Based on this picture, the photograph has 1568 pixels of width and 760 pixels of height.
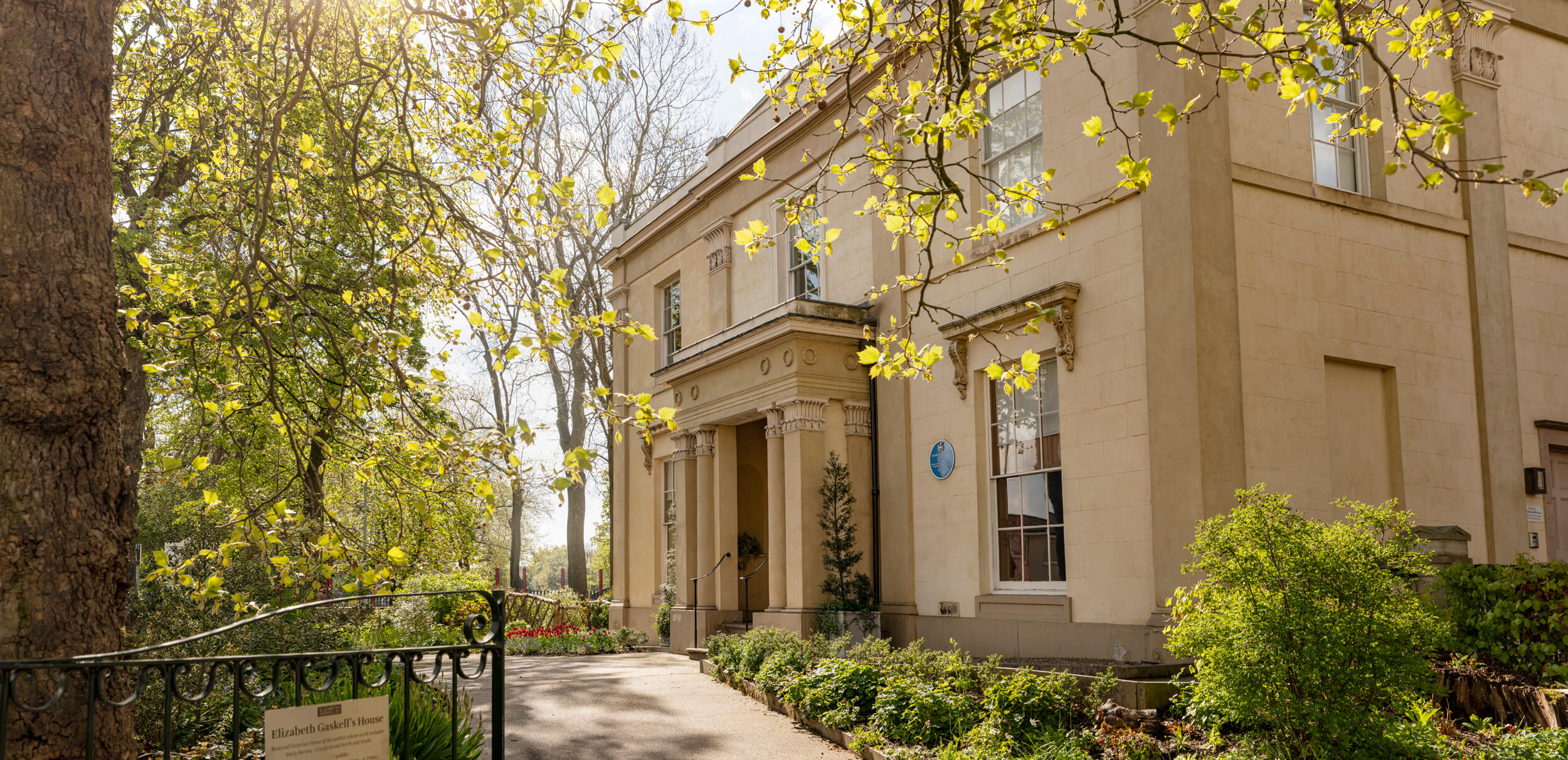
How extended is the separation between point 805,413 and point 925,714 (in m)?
6.21

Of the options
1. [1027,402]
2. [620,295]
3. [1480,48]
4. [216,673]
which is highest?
[1480,48]

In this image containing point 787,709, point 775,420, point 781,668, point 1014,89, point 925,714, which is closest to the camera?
point 925,714

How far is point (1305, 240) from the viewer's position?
10.8m

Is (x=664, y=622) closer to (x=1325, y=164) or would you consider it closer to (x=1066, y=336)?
(x=1066, y=336)

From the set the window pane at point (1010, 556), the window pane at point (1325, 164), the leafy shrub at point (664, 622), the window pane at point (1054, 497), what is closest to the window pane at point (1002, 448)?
the window pane at point (1054, 497)

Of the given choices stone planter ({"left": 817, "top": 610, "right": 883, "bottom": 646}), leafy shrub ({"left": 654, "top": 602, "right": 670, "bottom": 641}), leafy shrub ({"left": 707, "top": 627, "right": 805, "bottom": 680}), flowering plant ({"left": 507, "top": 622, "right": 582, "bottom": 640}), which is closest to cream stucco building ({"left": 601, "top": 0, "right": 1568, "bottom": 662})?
stone planter ({"left": 817, "top": 610, "right": 883, "bottom": 646})

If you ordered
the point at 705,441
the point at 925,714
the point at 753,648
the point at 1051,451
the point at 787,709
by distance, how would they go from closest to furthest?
1. the point at 925,714
2. the point at 787,709
3. the point at 1051,451
4. the point at 753,648
5. the point at 705,441

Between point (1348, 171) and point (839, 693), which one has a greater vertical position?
point (1348, 171)

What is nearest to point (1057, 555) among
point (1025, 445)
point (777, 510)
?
point (1025, 445)

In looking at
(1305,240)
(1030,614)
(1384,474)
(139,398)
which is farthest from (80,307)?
(139,398)

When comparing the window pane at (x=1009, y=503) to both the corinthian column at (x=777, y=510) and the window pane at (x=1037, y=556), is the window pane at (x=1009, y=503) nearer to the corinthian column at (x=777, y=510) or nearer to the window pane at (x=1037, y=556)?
the window pane at (x=1037, y=556)

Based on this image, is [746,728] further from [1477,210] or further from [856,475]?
[1477,210]

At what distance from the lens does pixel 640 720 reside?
10.2m

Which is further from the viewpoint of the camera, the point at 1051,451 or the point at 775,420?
the point at 775,420
